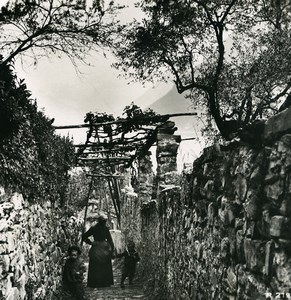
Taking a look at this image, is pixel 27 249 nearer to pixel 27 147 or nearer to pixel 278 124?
pixel 27 147

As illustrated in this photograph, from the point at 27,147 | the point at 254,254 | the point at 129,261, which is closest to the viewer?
the point at 254,254

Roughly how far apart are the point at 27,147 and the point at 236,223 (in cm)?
364

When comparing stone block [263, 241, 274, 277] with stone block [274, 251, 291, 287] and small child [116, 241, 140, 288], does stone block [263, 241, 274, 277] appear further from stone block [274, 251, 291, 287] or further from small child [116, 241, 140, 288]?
small child [116, 241, 140, 288]

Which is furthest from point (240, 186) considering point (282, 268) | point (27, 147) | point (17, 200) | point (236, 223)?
point (27, 147)

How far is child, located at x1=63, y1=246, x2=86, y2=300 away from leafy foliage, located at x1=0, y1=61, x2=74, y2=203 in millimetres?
1209

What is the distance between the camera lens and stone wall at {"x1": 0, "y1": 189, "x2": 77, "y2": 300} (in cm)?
445

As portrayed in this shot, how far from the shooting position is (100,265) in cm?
1030

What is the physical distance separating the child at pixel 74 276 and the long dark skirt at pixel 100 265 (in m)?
1.61

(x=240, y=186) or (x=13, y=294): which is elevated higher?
(x=240, y=186)

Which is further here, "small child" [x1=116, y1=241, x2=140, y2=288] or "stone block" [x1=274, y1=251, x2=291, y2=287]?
"small child" [x1=116, y1=241, x2=140, y2=288]

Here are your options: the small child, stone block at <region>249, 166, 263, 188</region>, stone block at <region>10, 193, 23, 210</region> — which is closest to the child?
the small child

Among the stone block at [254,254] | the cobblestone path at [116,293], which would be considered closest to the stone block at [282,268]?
the stone block at [254,254]

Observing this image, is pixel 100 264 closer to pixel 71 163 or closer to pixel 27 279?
pixel 71 163

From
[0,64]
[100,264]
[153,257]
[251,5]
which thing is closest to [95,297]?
[100,264]
